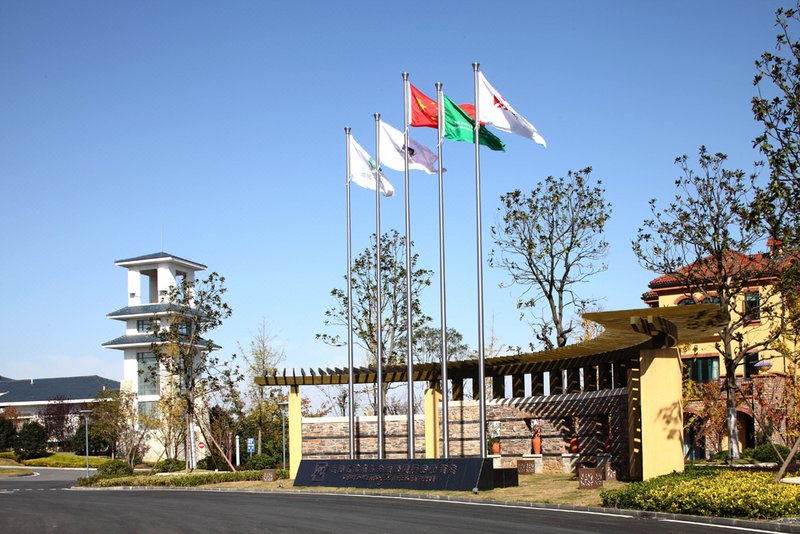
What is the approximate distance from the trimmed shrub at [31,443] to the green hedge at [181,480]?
3531cm

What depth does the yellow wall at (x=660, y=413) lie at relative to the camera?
24797 millimetres

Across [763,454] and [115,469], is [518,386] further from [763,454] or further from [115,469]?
[115,469]

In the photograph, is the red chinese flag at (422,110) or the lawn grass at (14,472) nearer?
the red chinese flag at (422,110)

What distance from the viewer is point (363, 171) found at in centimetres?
3200

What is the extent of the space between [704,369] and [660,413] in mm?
24291

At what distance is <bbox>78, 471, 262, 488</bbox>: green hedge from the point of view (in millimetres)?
36000

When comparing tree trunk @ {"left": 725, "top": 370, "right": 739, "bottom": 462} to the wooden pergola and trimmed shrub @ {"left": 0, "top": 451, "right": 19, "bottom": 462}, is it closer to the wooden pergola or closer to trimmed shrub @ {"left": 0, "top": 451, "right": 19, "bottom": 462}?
the wooden pergola

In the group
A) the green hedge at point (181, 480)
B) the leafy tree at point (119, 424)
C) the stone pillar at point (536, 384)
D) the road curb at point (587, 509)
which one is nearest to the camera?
the road curb at point (587, 509)

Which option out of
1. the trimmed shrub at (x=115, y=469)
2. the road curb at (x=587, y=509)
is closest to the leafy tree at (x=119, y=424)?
the trimmed shrub at (x=115, y=469)

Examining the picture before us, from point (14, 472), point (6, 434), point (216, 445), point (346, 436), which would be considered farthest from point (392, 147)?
point (6, 434)

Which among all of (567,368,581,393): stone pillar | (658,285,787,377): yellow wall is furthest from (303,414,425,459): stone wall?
(658,285,787,377): yellow wall

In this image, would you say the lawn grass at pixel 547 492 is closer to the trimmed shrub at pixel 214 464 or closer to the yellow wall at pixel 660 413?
the yellow wall at pixel 660 413

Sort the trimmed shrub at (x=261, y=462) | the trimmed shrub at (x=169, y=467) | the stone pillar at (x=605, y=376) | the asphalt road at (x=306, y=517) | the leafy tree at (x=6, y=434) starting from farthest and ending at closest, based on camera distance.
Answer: the leafy tree at (x=6, y=434), the trimmed shrub at (x=169, y=467), the trimmed shrub at (x=261, y=462), the stone pillar at (x=605, y=376), the asphalt road at (x=306, y=517)

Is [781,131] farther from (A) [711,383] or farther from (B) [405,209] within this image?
(A) [711,383]
